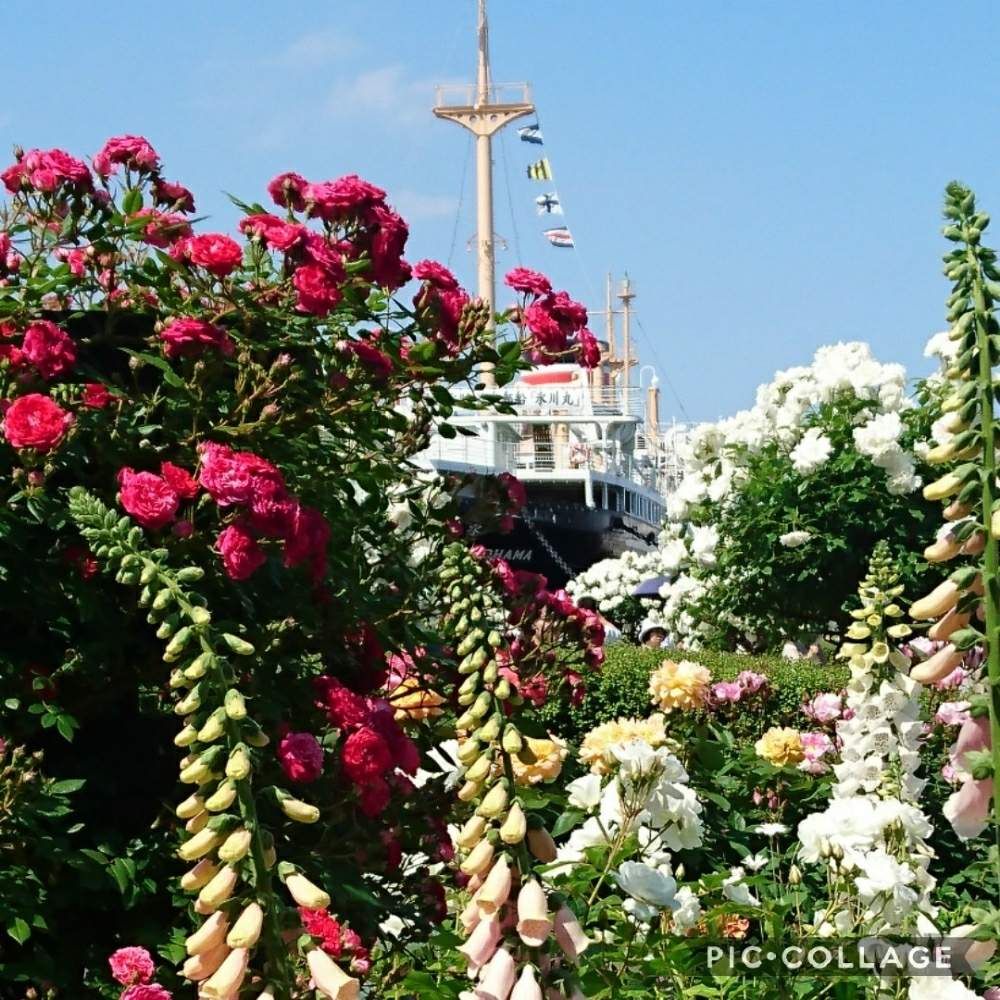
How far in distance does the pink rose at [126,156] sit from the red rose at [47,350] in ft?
2.52

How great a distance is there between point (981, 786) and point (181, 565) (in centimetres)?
195

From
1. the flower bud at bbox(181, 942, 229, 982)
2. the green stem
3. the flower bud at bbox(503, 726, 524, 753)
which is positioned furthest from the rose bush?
the green stem

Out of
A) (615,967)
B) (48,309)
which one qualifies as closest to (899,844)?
(615,967)

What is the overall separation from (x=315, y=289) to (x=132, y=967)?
164 cm

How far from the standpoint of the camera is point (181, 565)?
11.6 feet

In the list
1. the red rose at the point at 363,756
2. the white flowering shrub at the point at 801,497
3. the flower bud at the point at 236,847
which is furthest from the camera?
the white flowering shrub at the point at 801,497

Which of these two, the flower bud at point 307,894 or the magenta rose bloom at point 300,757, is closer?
the flower bud at point 307,894

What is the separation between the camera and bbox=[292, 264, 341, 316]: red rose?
3.84m

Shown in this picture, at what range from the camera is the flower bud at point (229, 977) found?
7.17 ft

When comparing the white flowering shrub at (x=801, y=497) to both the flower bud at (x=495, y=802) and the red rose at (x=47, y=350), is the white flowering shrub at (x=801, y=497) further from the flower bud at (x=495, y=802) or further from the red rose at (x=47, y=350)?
the flower bud at (x=495, y=802)

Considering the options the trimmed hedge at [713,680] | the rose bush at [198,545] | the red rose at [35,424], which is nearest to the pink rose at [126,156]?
the rose bush at [198,545]

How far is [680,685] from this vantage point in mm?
6242

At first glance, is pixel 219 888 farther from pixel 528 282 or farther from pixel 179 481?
pixel 528 282

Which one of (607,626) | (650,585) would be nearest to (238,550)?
(607,626)
